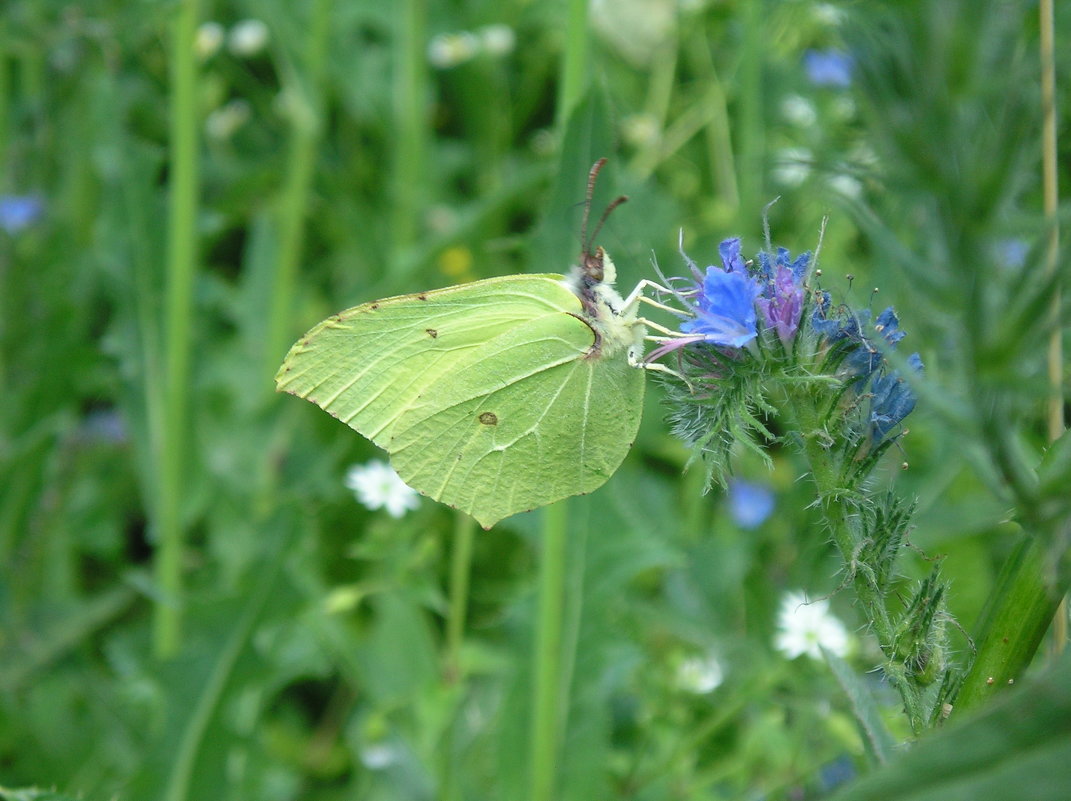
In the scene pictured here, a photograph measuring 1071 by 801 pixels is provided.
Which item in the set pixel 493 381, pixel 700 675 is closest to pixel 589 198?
pixel 493 381

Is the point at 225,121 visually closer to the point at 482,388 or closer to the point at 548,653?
the point at 482,388

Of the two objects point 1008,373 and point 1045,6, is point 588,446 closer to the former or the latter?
point 1045,6

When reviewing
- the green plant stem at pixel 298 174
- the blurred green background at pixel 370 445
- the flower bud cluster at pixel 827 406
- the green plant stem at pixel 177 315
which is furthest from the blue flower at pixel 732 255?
the green plant stem at pixel 298 174

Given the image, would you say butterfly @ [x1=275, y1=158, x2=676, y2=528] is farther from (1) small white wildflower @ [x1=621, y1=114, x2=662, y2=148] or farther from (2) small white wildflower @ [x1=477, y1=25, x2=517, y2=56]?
(2) small white wildflower @ [x1=477, y1=25, x2=517, y2=56]

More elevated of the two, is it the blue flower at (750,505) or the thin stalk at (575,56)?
the thin stalk at (575,56)

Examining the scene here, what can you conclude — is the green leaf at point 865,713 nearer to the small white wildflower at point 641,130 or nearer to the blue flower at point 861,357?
the blue flower at point 861,357
